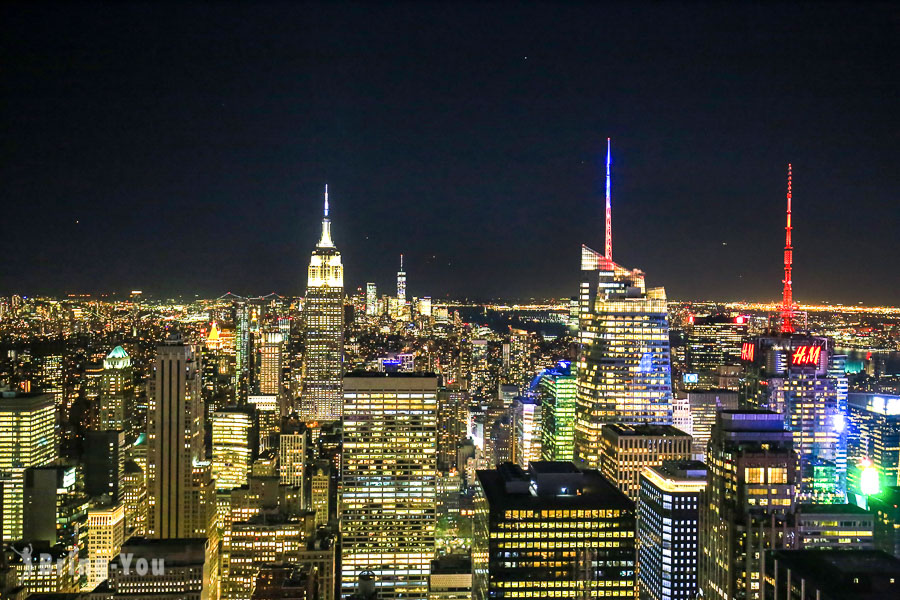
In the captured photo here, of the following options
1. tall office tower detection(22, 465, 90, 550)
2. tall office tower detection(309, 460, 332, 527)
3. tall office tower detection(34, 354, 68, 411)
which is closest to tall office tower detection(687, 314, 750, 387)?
tall office tower detection(309, 460, 332, 527)

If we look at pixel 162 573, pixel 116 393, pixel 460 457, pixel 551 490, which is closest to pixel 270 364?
pixel 460 457

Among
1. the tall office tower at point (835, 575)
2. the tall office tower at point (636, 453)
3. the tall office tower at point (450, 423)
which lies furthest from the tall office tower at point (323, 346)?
the tall office tower at point (835, 575)

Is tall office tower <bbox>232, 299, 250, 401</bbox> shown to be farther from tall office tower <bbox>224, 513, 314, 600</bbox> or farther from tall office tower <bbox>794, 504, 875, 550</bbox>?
tall office tower <bbox>794, 504, 875, 550</bbox>

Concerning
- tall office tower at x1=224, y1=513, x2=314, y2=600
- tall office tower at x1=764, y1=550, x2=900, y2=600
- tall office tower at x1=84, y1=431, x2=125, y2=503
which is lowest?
tall office tower at x1=224, y1=513, x2=314, y2=600

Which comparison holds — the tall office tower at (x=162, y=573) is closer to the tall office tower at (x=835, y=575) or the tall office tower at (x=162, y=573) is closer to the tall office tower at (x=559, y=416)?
the tall office tower at (x=835, y=575)

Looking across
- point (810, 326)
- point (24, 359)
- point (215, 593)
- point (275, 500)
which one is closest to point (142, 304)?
point (24, 359)
